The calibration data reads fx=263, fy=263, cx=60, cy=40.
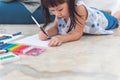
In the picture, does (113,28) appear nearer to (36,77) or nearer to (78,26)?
(78,26)

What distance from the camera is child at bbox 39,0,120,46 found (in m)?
1.26

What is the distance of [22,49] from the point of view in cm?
120

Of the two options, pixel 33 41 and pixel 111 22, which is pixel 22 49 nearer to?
pixel 33 41

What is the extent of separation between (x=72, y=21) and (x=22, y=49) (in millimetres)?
296

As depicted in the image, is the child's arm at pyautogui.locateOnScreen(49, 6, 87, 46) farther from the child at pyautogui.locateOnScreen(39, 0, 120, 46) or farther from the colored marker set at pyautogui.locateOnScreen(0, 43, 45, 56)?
the colored marker set at pyautogui.locateOnScreen(0, 43, 45, 56)

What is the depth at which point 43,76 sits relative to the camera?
936 mm

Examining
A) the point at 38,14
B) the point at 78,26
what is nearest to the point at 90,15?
the point at 78,26

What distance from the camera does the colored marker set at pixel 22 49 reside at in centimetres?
117

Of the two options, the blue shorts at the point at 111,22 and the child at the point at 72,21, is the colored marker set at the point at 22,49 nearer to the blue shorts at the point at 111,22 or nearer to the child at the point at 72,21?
the child at the point at 72,21

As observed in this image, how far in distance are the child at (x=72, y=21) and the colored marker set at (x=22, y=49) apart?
0.08m

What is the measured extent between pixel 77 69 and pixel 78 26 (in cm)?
38

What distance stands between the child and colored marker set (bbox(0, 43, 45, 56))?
84 mm

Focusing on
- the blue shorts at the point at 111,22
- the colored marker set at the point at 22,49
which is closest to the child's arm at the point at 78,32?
the colored marker set at the point at 22,49

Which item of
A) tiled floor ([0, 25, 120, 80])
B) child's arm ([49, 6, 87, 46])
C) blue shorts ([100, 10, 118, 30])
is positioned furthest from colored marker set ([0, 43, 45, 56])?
blue shorts ([100, 10, 118, 30])
